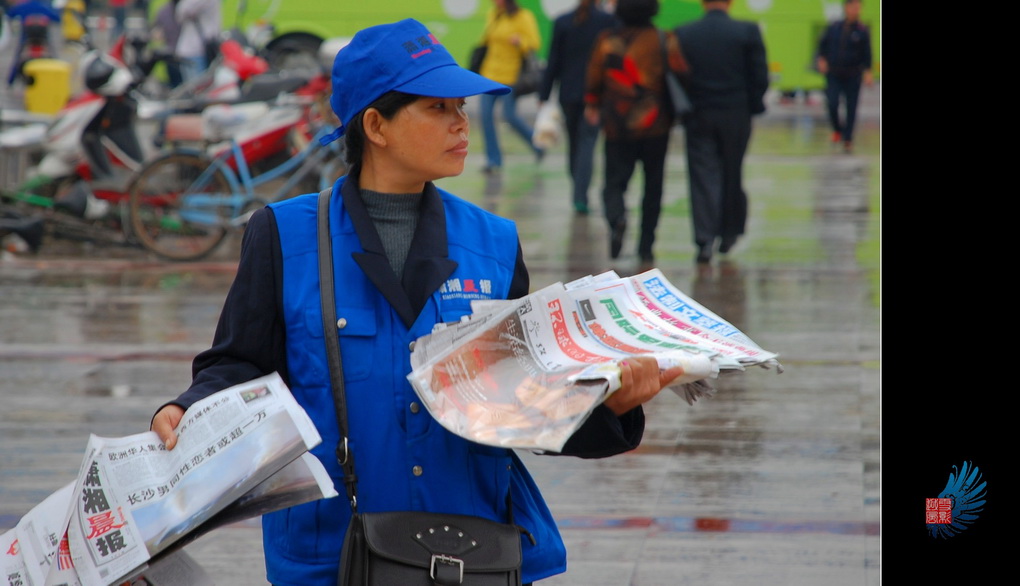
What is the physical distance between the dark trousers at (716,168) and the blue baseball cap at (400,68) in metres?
8.46

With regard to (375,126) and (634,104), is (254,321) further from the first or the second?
(634,104)

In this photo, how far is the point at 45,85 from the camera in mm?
15633

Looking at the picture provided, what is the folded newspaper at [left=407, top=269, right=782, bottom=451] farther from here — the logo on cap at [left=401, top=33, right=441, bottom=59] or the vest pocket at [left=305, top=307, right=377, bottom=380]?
the logo on cap at [left=401, top=33, right=441, bottom=59]

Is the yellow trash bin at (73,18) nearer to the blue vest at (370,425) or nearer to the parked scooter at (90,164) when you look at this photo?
the parked scooter at (90,164)

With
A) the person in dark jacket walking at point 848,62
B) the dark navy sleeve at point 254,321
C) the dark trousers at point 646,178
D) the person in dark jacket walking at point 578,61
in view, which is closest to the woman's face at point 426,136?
the dark navy sleeve at point 254,321

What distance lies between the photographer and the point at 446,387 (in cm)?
229

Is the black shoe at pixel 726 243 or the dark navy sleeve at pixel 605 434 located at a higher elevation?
the dark navy sleeve at pixel 605 434

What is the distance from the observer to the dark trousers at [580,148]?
13508 mm

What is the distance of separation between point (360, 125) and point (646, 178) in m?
8.52
